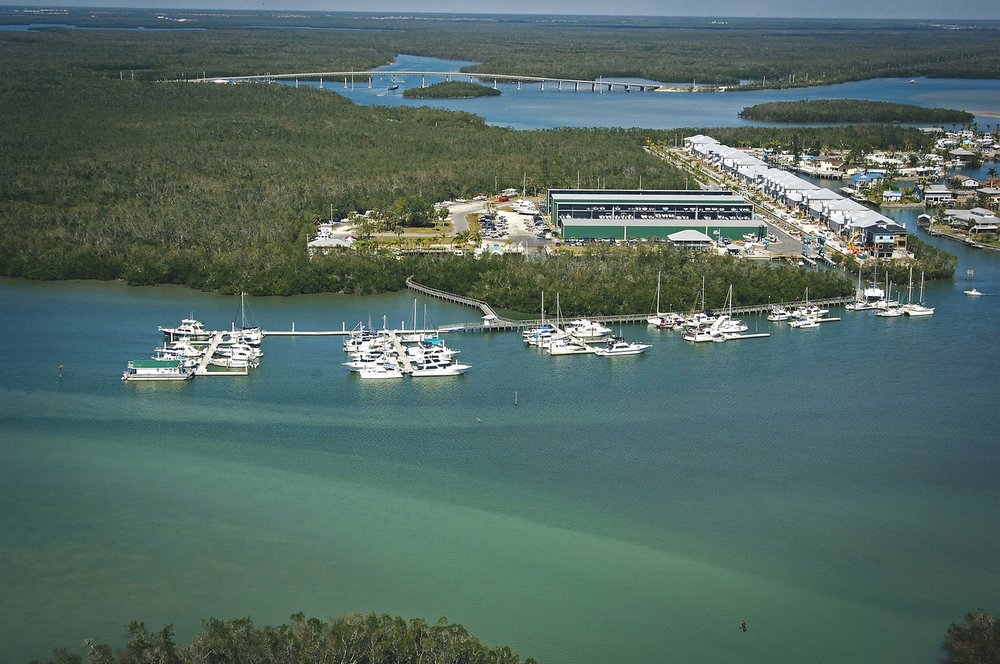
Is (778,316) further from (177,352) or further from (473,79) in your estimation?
(473,79)

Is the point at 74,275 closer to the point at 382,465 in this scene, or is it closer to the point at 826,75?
the point at 382,465

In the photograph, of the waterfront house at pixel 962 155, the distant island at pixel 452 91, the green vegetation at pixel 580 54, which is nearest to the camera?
the waterfront house at pixel 962 155

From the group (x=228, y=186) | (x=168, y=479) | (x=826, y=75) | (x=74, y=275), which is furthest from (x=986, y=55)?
(x=168, y=479)

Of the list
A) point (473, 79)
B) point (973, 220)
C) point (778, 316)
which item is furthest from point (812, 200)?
point (473, 79)

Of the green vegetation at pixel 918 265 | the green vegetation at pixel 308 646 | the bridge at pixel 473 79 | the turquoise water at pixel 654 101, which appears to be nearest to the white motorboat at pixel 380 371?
the green vegetation at pixel 308 646

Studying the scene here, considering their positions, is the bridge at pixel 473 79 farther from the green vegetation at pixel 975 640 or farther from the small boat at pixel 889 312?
the green vegetation at pixel 975 640
